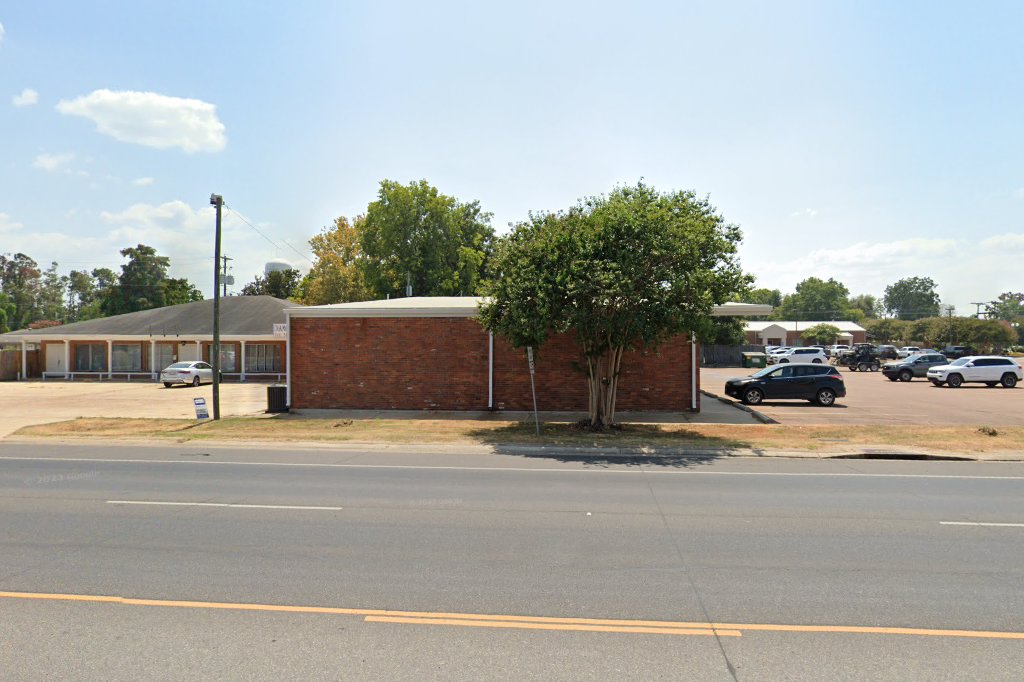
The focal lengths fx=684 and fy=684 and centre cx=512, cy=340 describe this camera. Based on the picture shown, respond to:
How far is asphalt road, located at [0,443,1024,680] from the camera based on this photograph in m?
4.45

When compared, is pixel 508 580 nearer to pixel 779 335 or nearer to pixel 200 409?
pixel 200 409

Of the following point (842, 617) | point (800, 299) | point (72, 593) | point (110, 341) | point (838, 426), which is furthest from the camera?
point (800, 299)

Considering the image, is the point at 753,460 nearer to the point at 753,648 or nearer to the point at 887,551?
the point at 887,551

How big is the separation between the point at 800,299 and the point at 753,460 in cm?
15906

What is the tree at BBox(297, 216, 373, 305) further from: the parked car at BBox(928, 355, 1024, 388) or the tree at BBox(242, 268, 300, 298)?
the parked car at BBox(928, 355, 1024, 388)

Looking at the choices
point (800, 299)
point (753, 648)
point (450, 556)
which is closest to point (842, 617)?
point (753, 648)

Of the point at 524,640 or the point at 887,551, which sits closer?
the point at 524,640

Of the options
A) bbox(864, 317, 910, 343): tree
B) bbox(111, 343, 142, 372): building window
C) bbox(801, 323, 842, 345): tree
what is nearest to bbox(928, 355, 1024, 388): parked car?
bbox(111, 343, 142, 372): building window

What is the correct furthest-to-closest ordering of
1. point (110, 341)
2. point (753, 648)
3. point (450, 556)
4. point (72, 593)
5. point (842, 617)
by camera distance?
point (110, 341) → point (450, 556) → point (72, 593) → point (842, 617) → point (753, 648)

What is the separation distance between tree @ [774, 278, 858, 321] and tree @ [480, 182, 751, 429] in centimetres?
14449

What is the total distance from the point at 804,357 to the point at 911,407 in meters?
29.7

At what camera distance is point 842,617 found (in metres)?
5.20

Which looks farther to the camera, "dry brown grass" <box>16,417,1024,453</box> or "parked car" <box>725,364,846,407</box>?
"parked car" <box>725,364,846,407</box>

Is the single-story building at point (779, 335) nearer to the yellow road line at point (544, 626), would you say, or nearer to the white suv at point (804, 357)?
the white suv at point (804, 357)
